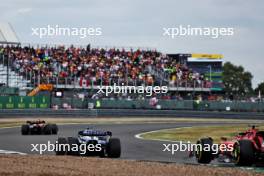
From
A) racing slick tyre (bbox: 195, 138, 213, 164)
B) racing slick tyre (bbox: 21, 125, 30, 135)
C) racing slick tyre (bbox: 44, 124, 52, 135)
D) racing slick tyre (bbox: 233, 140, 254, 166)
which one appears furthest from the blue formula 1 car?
racing slick tyre (bbox: 21, 125, 30, 135)

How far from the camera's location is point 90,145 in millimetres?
20906

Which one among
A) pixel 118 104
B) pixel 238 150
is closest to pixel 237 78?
pixel 118 104

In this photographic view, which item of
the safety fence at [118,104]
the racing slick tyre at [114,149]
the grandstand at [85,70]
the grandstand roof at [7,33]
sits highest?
the grandstand roof at [7,33]

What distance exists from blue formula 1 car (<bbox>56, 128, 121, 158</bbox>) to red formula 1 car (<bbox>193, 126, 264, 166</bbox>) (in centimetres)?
252

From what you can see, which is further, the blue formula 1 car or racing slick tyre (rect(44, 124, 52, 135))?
racing slick tyre (rect(44, 124, 52, 135))

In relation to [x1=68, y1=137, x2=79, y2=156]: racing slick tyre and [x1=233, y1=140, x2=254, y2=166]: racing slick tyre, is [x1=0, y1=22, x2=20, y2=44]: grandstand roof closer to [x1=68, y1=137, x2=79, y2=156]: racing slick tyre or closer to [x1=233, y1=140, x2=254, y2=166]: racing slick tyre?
[x1=68, y1=137, x2=79, y2=156]: racing slick tyre

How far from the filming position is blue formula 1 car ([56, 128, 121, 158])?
67.3 feet

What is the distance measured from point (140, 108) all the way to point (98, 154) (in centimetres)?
3234

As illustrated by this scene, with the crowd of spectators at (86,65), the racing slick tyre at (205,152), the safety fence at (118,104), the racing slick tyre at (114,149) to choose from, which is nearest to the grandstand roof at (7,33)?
the crowd of spectators at (86,65)

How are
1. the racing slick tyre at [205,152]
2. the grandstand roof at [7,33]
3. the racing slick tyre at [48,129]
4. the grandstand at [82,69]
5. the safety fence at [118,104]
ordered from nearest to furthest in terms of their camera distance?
the racing slick tyre at [205,152] → the racing slick tyre at [48,129] → the safety fence at [118,104] → the grandstand at [82,69] → the grandstand roof at [7,33]

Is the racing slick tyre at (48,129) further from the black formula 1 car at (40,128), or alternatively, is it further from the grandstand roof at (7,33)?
the grandstand roof at (7,33)

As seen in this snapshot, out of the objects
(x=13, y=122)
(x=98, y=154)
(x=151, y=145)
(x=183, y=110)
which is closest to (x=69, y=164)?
(x=98, y=154)

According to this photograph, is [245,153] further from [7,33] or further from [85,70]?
[7,33]

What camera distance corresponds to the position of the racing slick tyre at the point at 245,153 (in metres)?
17.0
